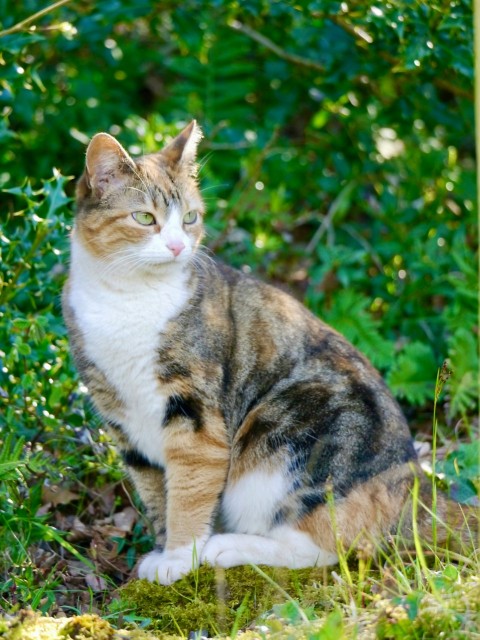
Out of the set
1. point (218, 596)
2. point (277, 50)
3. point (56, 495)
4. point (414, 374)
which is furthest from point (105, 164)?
point (277, 50)

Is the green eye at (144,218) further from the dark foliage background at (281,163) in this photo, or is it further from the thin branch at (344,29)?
the thin branch at (344,29)

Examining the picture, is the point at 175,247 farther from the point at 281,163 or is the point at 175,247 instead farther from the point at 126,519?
the point at 281,163

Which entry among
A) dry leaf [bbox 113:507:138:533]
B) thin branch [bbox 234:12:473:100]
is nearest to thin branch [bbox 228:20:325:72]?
thin branch [bbox 234:12:473:100]

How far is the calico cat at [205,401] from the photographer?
368 centimetres

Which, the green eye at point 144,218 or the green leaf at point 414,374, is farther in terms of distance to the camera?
the green leaf at point 414,374

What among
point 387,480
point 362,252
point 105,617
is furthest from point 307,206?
point 105,617

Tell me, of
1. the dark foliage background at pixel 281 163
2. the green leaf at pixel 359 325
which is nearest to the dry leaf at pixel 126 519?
the dark foliage background at pixel 281 163

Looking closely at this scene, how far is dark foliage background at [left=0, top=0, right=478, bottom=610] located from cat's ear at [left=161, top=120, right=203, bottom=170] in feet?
1.97

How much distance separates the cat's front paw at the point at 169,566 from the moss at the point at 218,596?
34 mm

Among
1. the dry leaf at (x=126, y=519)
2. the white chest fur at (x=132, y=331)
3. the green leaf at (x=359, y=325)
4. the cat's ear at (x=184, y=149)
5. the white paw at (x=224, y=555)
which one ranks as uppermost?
the cat's ear at (x=184, y=149)

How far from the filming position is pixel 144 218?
3.80 metres

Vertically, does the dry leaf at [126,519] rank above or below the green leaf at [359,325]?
below

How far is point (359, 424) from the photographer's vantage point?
3.75 metres

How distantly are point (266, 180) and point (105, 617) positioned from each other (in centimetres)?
359
